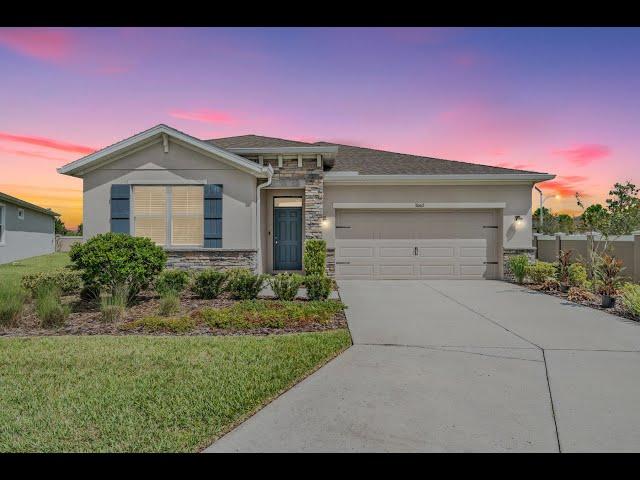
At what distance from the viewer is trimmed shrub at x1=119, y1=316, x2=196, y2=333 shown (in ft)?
18.6

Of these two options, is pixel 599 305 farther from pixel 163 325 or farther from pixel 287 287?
pixel 163 325

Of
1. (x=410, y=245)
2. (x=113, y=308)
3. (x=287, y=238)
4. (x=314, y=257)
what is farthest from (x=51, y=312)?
(x=410, y=245)

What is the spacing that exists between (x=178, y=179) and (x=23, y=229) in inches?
678

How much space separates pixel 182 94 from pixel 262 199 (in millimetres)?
4373

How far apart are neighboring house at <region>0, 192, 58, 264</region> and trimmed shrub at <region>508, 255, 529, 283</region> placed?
911 inches

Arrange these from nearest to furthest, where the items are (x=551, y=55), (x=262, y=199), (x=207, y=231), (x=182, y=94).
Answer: (x=551, y=55)
(x=182, y=94)
(x=207, y=231)
(x=262, y=199)

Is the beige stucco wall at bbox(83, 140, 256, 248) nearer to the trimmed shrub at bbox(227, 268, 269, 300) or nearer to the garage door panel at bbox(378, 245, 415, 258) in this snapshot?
the trimmed shrub at bbox(227, 268, 269, 300)

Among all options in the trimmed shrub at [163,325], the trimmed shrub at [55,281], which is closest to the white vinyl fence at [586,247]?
the trimmed shrub at [163,325]

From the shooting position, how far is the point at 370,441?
2.64 metres

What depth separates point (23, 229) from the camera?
2114 cm

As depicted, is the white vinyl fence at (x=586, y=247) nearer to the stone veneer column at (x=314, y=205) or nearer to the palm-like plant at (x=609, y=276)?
the palm-like plant at (x=609, y=276)

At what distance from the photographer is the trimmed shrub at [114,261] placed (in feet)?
23.1
